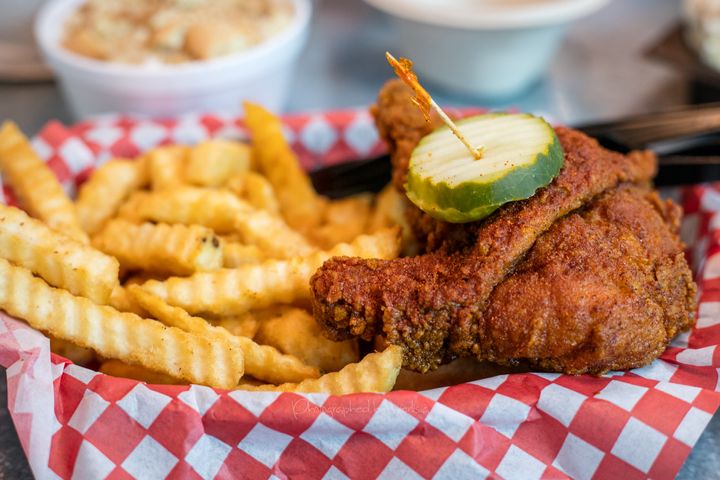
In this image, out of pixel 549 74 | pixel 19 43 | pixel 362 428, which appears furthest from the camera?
pixel 549 74

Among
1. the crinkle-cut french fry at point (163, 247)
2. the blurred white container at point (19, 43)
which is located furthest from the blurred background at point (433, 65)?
the crinkle-cut french fry at point (163, 247)

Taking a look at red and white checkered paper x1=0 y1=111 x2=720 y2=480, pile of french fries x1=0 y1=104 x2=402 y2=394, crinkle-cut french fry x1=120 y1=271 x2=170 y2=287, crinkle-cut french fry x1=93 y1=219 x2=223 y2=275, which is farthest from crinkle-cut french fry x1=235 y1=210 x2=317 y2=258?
red and white checkered paper x1=0 y1=111 x2=720 y2=480

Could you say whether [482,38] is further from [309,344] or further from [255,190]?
[309,344]

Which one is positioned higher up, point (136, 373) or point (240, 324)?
point (240, 324)

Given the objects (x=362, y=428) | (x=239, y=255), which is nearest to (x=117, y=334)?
(x=239, y=255)

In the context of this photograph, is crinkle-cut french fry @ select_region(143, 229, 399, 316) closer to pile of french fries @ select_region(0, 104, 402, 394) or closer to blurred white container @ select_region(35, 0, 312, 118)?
pile of french fries @ select_region(0, 104, 402, 394)

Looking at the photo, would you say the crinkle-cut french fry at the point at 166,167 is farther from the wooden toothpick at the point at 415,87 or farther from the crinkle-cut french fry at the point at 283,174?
the wooden toothpick at the point at 415,87
